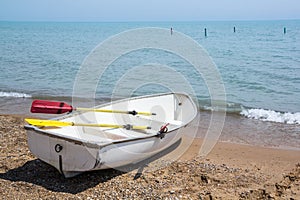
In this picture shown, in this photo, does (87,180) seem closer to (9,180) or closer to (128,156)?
(128,156)

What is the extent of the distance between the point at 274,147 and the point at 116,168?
4.03 m

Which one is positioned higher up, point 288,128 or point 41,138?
point 41,138

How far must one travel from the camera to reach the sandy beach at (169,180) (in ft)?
17.6

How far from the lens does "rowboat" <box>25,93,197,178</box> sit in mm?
5363

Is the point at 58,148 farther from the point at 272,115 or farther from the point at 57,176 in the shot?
the point at 272,115

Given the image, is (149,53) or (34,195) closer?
(34,195)

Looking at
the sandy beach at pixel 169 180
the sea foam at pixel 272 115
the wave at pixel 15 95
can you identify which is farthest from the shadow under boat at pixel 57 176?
the wave at pixel 15 95

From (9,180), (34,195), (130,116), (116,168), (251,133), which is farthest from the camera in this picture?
(251,133)

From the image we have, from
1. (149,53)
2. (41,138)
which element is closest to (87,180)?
(41,138)

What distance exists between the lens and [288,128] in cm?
962

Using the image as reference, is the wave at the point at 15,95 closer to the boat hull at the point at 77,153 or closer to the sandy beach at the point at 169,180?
the sandy beach at the point at 169,180

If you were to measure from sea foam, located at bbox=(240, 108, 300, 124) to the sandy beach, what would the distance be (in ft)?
10.3

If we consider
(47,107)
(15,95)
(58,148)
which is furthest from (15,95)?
(58,148)

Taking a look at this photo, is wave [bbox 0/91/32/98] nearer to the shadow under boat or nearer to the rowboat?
the rowboat
